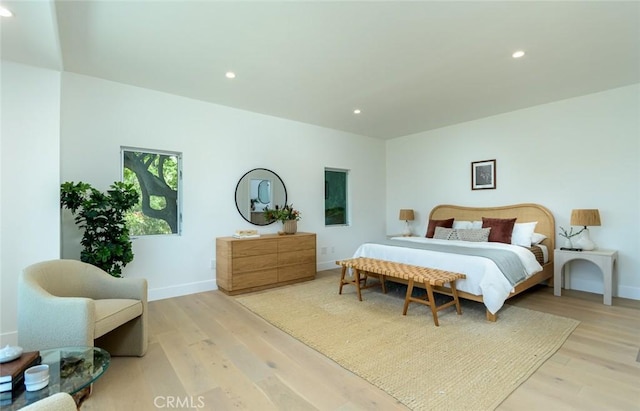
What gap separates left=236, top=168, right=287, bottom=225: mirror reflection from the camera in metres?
4.61

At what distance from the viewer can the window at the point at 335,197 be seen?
19.0 feet

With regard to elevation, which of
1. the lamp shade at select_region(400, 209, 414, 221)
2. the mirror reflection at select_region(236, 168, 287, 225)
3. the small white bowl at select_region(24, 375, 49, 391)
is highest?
the mirror reflection at select_region(236, 168, 287, 225)

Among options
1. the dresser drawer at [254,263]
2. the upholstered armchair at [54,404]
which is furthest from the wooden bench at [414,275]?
the upholstered armchair at [54,404]

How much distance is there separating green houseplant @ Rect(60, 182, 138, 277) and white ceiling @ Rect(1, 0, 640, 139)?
124 centimetres

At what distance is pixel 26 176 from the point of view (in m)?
2.68

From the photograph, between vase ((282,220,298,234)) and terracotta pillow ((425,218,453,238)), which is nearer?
vase ((282,220,298,234))

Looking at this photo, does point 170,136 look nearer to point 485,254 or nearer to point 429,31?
point 429,31

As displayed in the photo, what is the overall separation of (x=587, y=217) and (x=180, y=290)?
17.7 ft

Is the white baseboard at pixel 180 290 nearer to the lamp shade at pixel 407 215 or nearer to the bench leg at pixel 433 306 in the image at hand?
the bench leg at pixel 433 306

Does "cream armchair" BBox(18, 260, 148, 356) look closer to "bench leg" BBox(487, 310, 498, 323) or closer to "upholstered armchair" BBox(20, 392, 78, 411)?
"upholstered armchair" BBox(20, 392, 78, 411)

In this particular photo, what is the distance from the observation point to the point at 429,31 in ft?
8.26

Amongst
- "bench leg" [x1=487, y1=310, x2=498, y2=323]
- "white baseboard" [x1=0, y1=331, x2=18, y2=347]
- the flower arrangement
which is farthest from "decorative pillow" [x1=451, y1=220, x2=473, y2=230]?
"white baseboard" [x1=0, y1=331, x2=18, y2=347]

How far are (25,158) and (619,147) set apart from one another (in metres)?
6.68

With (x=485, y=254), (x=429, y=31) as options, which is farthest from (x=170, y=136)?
(x=485, y=254)
